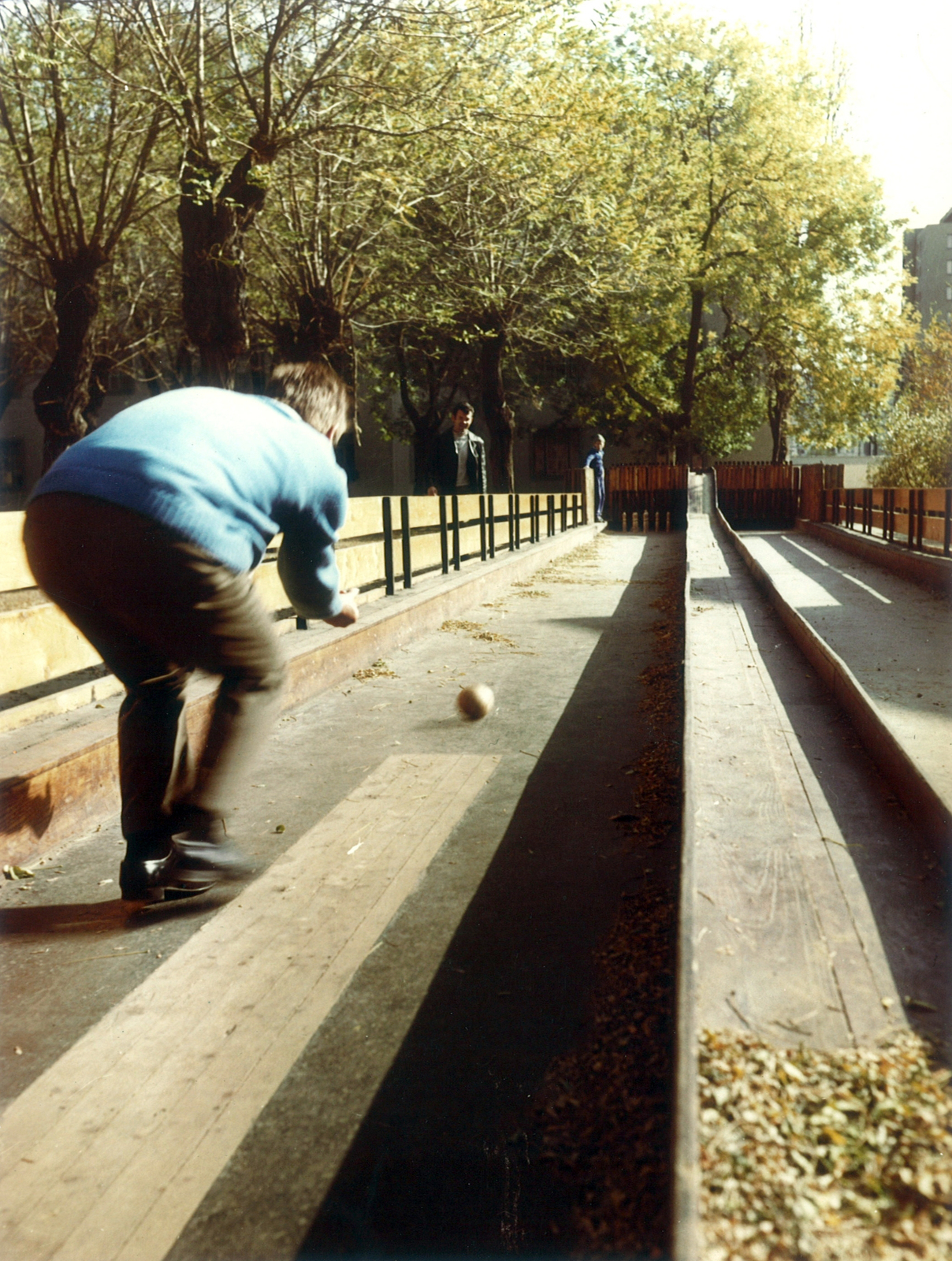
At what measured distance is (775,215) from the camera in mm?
35750

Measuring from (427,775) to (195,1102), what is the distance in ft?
8.35

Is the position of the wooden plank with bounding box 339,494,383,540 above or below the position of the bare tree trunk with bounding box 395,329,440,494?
below

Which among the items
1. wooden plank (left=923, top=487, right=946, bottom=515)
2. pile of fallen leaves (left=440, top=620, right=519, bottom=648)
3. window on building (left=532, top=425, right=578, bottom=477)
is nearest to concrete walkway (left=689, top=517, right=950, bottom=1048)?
pile of fallen leaves (left=440, top=620, right=519, bottom=648)

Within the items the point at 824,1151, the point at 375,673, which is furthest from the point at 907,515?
the point at 824,1151

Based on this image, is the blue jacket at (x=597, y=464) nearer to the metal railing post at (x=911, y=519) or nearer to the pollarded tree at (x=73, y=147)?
the metal railing post at (x=911, y=519)

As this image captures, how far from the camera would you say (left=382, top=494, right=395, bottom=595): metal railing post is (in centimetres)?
916

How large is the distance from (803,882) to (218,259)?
11706mm

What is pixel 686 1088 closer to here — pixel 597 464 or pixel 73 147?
pixel 73 147

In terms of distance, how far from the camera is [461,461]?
48.2 feet

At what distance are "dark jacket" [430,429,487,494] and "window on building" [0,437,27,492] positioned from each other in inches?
1388

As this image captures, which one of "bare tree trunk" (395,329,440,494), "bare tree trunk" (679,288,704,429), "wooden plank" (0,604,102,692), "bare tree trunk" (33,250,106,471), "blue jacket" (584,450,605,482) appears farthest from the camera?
"bare tree trunk" (395,329,440,494)

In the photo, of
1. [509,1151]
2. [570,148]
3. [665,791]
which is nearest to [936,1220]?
[509,1151]

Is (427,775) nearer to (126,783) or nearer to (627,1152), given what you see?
(126,783)

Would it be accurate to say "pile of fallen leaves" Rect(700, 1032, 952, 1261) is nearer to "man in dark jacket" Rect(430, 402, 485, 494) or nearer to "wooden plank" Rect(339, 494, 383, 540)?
"wooden plank" Rect(339, 494, 383, 540)
